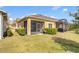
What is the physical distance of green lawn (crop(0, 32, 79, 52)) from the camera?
5512mm

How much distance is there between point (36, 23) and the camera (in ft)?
18.6

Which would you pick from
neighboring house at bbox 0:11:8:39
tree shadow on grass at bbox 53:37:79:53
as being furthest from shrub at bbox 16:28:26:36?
tree shadow on grass at bbox 53:37:79:53

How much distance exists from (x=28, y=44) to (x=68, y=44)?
804mm

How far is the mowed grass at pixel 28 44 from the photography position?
5508mm

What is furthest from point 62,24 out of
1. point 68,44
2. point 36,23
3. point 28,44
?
point 28,44

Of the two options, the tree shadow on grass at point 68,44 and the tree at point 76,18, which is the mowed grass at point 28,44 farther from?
the tree at point 76,18

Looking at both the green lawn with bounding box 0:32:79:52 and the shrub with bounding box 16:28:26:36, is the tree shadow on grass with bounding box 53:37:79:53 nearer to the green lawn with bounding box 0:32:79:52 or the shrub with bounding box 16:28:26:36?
the green lawn with bounding box 0:32:79:52

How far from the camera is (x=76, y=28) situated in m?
5.60

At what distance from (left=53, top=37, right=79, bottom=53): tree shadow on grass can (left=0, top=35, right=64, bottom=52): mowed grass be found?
0.08 meters

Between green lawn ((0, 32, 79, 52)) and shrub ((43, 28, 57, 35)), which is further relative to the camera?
shrub ((43, 28, 57, 35))

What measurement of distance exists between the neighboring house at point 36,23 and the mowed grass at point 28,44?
146 millimetres
